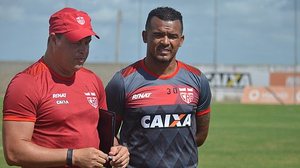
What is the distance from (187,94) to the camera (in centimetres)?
473

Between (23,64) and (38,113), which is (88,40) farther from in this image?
(23,64)

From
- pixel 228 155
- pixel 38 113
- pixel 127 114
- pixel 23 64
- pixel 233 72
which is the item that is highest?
pixel 38 113

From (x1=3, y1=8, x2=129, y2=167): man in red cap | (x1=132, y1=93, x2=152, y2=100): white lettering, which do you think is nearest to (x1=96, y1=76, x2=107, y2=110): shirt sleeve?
(x1=3, y1=8, x2=129, y2=167): man in red cap

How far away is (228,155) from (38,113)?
9.57 metres

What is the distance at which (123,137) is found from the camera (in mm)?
4816

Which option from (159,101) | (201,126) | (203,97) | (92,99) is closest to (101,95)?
(92,99)

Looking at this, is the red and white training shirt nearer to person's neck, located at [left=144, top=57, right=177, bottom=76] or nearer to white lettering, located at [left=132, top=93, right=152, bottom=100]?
white lettering, located at [left=132, top=93, right=152, bottom=100]

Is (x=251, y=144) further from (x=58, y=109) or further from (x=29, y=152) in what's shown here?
(x=29, y=152)

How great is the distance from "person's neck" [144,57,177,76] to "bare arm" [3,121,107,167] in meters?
1.23

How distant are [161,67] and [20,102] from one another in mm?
1403

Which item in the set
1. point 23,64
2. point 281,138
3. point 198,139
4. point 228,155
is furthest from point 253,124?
point 198,139

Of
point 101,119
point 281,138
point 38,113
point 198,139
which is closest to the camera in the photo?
point 38,113

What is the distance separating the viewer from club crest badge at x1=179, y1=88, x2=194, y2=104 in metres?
4.71

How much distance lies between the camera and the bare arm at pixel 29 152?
362 centimetres
